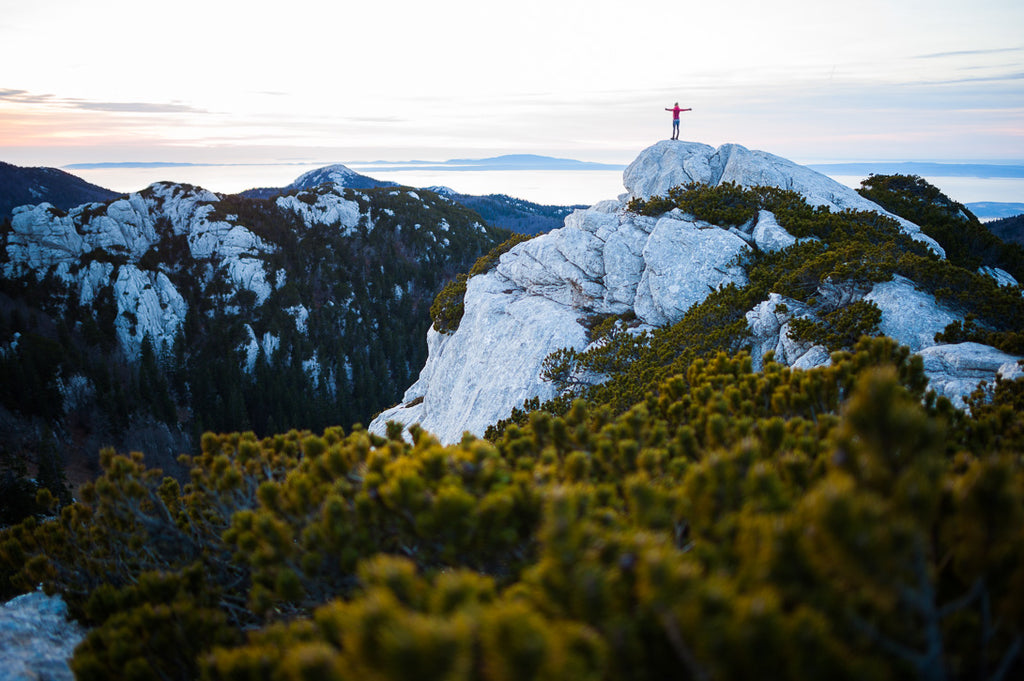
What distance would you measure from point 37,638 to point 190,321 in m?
76.8

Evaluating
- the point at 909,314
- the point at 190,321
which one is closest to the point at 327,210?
the point at 190,321

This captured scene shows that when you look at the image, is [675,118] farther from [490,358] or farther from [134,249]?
[134,249]

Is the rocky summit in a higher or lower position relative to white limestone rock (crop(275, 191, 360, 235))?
lower

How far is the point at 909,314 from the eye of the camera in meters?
12.7

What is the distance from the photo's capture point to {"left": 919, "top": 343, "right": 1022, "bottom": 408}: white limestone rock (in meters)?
9.67

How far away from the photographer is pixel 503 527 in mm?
4797

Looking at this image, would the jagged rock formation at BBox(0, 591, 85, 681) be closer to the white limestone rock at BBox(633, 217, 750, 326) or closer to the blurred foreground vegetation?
the blurred foreground vegetation

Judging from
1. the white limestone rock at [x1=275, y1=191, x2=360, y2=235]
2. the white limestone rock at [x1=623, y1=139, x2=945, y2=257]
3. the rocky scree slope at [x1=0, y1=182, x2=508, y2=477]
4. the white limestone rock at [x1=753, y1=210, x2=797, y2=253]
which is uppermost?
the white limestone rock at [x1=275, y1=191, x2=360, y2=235]

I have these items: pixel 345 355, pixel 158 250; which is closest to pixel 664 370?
pixel 345 355

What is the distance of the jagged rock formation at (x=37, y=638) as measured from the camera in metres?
6.45

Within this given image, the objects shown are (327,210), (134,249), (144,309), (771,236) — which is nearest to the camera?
(771,236)

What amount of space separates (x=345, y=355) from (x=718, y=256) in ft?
227

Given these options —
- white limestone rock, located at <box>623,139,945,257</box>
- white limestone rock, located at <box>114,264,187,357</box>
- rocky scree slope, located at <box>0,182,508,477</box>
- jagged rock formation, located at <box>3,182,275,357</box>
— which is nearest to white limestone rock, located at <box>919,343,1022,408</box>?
white limestone rock, located at <box>623,139,945,257</box>

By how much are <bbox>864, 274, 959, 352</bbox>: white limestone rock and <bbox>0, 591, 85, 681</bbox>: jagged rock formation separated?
16.3 m
